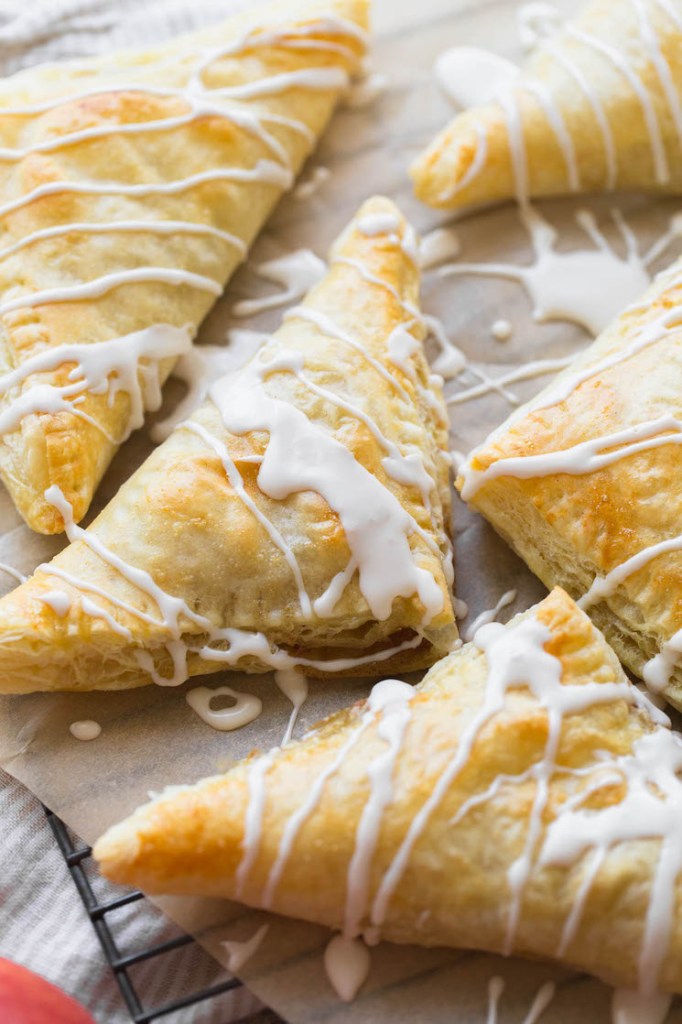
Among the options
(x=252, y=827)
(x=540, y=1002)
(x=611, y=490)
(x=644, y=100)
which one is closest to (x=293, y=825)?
(x=252, y=827)

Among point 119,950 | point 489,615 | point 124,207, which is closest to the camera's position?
point 119,950

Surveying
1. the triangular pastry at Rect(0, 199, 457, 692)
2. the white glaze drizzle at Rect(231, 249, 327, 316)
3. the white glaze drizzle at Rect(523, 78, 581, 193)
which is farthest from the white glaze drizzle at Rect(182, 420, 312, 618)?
the white glaze drizzle at Rect(523, 78, 581, 193)

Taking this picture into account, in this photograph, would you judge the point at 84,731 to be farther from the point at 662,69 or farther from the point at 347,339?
the point at 662,69

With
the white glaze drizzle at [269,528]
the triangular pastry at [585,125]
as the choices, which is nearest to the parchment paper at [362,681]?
the triangular pastry at [585,125]

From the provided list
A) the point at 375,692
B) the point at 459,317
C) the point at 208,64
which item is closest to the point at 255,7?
the point at 208,64

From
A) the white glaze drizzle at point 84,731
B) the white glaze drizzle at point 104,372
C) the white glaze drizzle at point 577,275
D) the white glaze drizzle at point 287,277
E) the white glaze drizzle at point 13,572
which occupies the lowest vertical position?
the white glaze drizzle at point 84,731

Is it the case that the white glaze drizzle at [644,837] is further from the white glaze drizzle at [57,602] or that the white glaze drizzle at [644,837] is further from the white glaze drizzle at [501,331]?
the white glaze drizzle at [501,331]
